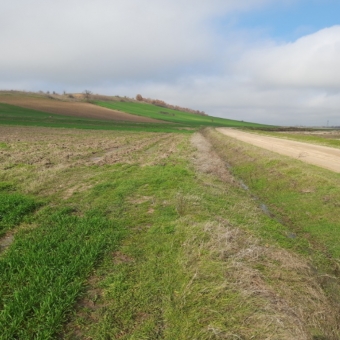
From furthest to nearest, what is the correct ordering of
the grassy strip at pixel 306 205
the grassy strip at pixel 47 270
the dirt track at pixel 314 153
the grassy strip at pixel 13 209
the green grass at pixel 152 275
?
the dirt track at pixel 314 153 < the grassy strip at pixel 306 205 < the grassy strip at pixel 13 209 < the green grass at pixel 152 275 < the grassy strip at pixel 47 270

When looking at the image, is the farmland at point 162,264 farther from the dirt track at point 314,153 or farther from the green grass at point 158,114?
the green grass at point 158,114

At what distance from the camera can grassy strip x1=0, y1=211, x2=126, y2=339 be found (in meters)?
4.19

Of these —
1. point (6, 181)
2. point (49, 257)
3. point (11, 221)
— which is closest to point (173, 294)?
point (49, 257)

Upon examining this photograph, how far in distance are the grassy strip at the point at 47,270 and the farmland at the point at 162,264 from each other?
0.02 metres

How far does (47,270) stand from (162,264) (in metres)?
2.29

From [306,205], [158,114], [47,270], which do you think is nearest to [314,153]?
[306,205]

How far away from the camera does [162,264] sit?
5.97m

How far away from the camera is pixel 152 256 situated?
6.30 m

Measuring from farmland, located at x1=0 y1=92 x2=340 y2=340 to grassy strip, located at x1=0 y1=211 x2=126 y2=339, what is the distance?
2 cm

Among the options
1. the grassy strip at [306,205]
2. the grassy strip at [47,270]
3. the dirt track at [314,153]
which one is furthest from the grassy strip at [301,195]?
the grassy strip at [47,270]

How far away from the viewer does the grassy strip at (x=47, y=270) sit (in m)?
4.19

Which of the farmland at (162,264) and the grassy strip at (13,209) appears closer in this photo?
the farmland at (162,264)

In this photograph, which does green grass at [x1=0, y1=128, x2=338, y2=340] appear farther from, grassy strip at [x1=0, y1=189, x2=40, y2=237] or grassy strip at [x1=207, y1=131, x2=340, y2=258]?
grassy strip at [x1=207, y1=131, x2=340, y2=258]

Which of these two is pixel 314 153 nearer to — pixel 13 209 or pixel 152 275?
pixel 152 275
